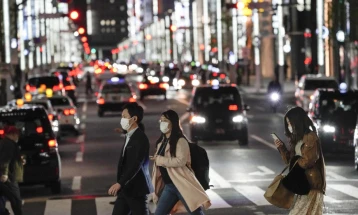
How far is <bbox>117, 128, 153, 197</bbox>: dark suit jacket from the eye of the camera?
38.9 ft

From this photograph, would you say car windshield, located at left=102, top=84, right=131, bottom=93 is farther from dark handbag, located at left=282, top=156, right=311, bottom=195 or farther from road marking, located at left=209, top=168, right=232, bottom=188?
dark handbag, located at left=282, top=156, right=311, bottom=195

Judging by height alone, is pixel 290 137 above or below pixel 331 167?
above

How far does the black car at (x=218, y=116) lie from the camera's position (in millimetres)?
32812

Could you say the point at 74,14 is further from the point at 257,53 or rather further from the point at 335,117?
the point at 257,53

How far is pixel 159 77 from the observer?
71.7 meters

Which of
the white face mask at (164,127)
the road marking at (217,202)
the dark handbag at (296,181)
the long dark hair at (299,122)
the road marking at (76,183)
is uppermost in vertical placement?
the long dark hair at (299,122)

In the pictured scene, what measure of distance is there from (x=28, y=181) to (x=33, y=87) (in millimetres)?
32256

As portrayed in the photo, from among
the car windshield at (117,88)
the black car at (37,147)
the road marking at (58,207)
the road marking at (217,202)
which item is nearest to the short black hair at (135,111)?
the road marking at (217,202)

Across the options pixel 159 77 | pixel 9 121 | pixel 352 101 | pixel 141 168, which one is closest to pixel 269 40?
pixel 159 77

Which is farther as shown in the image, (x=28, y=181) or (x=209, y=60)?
(x=209, y=60)

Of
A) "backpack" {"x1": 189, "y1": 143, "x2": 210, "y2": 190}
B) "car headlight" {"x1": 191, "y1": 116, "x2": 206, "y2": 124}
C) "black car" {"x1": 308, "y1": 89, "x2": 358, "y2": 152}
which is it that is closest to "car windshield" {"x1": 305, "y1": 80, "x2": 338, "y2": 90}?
"car headlight" {"x1": 191, "y1": 116, "x2": 206, "y2": 124}

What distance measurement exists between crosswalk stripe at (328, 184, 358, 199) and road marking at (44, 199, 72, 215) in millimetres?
4789

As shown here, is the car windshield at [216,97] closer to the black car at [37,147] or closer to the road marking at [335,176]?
the road marking at [335,176]

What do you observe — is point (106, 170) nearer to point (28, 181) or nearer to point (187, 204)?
point (28, 181)
